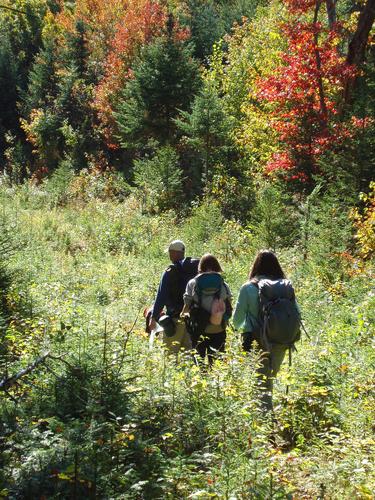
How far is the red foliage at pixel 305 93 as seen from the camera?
1664 centimetres

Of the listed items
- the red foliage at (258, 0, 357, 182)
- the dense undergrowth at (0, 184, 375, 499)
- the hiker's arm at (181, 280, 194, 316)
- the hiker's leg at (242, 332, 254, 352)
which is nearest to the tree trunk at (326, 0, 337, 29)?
the red foliage at (258, 0, 357, 182)

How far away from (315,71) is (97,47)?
1135 inches

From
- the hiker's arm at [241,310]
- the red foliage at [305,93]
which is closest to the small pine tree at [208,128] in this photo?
the red foliage at [305,93]

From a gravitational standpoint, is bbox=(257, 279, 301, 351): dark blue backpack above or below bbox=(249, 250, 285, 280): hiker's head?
below

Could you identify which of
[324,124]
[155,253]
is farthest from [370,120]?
[155,253]

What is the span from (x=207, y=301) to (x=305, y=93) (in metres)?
13.0

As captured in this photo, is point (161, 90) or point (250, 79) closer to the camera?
point (161, 90)

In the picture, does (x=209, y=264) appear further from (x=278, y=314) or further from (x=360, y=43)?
(x=360, y=43)

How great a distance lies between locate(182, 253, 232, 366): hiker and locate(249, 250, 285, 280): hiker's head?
28.0 inches

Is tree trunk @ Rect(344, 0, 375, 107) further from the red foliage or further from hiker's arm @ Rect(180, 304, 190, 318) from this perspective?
hiker's arm @ Rect(180, 304, 190, 318)

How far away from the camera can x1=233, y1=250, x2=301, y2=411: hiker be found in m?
5.09

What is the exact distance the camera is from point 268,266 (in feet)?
17.8

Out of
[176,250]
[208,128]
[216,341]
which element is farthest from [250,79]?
[216,341]

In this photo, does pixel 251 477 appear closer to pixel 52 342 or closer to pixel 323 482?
pixel 323 482
